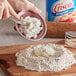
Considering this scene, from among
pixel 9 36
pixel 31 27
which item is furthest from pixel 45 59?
pixel 9 36

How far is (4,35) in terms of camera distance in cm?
128

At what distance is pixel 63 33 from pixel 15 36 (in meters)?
0.21

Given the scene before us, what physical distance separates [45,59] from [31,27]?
0.82 feet

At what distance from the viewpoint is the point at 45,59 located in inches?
37.5

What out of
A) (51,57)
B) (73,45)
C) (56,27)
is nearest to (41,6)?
(56,27)

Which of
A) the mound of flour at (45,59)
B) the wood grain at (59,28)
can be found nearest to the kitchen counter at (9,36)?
the wood grain at (59,28)

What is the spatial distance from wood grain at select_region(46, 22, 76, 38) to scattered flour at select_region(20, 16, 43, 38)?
2.6 inches

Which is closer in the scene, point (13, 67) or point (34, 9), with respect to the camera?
point (13, 67)

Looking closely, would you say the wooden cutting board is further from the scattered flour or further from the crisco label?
the crisco label

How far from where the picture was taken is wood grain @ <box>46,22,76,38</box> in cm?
125

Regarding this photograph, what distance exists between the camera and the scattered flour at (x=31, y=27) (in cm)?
117

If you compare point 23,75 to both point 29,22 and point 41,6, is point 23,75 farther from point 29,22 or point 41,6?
point 41,6

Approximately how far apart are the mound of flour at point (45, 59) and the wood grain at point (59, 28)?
0.75ft

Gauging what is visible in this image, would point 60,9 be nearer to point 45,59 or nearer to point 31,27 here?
point 31,27
